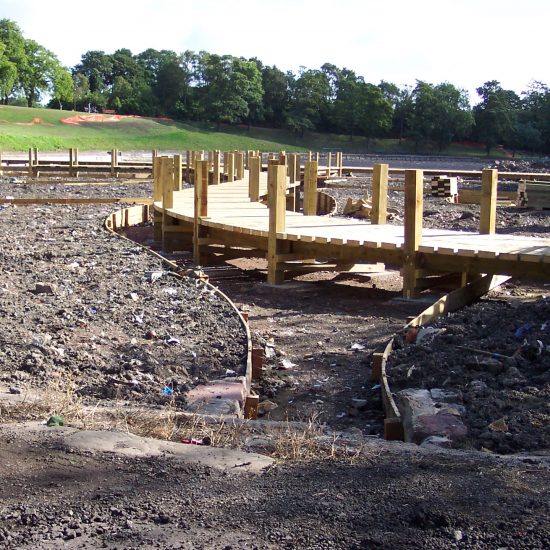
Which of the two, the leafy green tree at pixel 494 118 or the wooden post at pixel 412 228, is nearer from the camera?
the wooden post at pixel 412 228

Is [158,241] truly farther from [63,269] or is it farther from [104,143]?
[104,143]

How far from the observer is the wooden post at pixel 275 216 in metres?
11.9

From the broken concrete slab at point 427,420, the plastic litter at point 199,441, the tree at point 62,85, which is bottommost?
the broken concrete slab at point 427,420

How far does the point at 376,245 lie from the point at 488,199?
79.2 inches

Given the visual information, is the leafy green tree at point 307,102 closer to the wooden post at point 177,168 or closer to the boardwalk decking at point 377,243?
the wooden post at point 177,168

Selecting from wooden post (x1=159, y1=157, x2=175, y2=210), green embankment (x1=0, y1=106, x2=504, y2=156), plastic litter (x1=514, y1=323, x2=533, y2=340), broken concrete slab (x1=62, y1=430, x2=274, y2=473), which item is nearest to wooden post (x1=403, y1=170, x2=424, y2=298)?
plastic litter (x1=514, y1=323, x2=533, y2=340)

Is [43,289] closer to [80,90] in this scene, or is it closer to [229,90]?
[229,90]

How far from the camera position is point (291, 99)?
93625 mm

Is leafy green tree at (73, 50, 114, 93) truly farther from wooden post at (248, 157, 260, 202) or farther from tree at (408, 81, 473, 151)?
wooden post at (248, 157, 260, 202)

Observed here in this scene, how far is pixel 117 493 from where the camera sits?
386 cm

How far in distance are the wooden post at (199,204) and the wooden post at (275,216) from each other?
188 centimetres

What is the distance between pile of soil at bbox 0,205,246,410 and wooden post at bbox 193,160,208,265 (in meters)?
0.88

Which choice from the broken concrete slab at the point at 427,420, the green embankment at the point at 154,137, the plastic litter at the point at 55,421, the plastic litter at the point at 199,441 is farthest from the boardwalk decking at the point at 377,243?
the green embankment at the point at 154,137

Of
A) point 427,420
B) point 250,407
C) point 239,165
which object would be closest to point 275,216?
point 250,407
